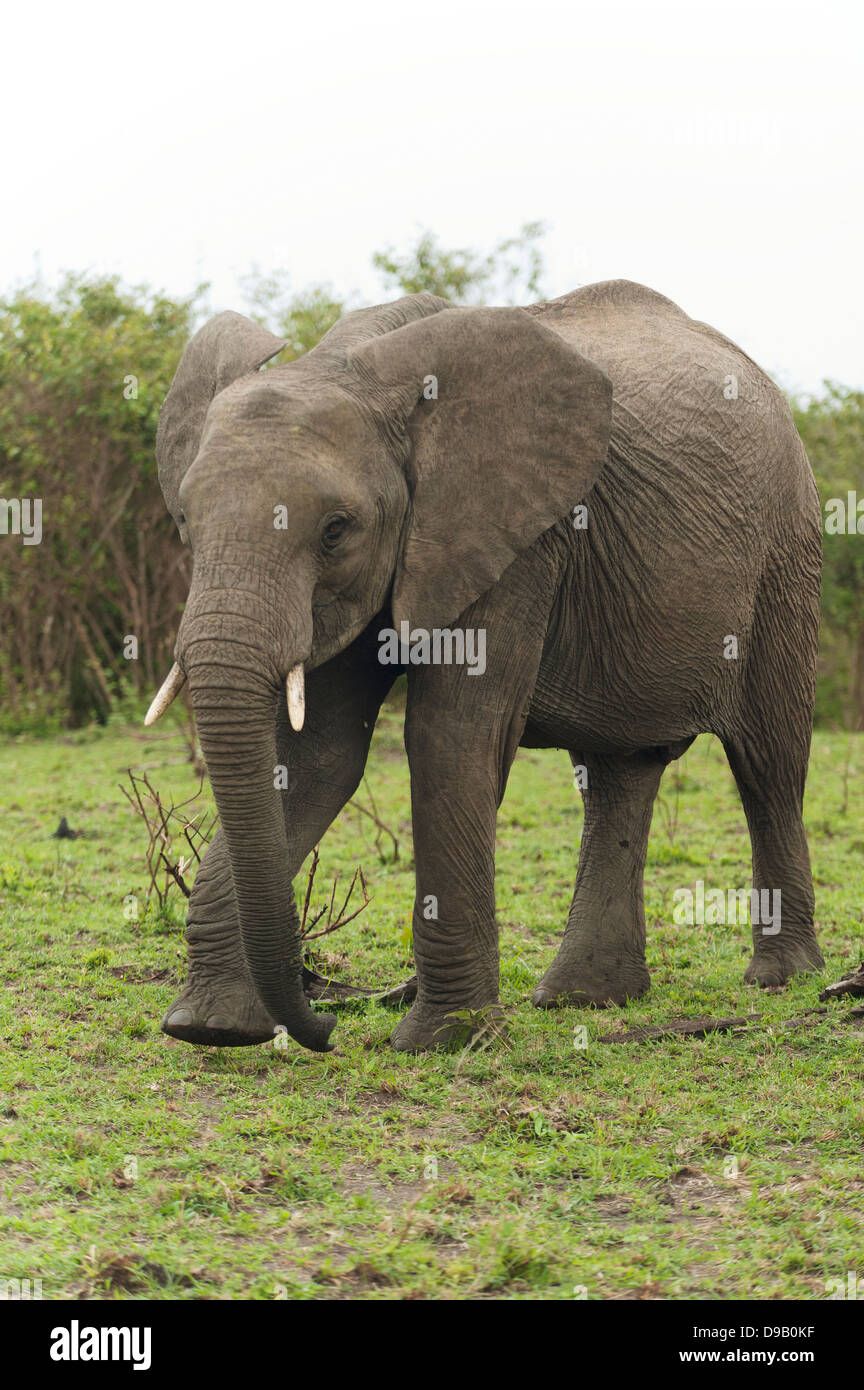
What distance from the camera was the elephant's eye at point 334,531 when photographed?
5.93 metres

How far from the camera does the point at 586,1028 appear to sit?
23.4 feet

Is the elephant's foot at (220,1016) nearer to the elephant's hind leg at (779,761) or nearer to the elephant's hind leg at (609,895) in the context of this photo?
the elephant's hind leg at (609,895)

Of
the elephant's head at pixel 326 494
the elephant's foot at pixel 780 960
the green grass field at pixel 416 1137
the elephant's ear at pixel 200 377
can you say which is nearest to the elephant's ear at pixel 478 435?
the elephant's head at pixel 326 494

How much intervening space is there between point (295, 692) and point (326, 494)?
2.42 ft

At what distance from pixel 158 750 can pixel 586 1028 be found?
912 centimetres

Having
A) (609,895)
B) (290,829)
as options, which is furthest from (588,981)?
(290,829)

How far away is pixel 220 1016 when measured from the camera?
6.47 metres

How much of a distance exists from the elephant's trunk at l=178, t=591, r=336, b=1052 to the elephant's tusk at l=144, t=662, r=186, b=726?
27 cm

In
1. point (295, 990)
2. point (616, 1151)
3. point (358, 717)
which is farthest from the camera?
point (358, 717)

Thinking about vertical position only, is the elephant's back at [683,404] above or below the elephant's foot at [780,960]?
above

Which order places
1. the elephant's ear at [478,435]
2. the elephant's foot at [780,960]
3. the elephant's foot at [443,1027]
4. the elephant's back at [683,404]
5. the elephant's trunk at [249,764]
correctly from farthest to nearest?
the elephant's foot at [780,960] → the elephant's back at [683,404] → the elephant's foot at [443,1027] → the elephant's ear at [478,435] → the elephant's trunk at [249,764]

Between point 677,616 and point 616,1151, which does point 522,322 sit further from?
point 616,1151

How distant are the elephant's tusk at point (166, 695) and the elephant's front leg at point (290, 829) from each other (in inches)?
28.6
